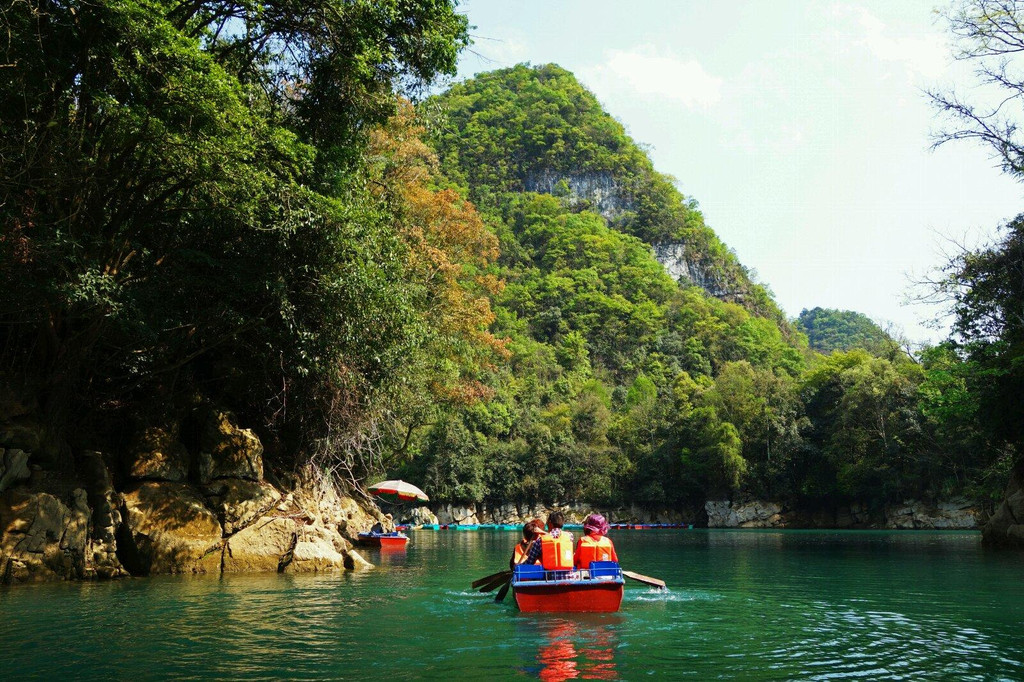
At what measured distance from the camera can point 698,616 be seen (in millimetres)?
11094

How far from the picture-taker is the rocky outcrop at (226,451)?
56.7 feet

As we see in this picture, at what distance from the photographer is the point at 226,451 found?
17.6 meters

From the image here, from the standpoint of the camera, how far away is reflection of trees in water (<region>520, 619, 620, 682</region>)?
23.6ft

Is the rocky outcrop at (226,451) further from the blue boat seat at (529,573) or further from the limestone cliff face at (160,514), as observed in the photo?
the blue boat seat at (529,573)

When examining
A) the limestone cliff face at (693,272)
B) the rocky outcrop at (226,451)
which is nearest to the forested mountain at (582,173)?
the limestone cliff face at (693,272)

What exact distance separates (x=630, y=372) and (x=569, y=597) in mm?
82155

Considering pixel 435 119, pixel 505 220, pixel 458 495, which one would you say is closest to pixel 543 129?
pixel 505 220

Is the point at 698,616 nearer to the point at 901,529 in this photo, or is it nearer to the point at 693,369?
the point at 901,529

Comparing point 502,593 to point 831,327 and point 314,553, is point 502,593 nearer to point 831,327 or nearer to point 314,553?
point 314,553

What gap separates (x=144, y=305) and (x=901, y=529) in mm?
54706

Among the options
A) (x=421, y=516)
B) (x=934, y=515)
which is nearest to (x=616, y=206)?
(x=421, y=516)

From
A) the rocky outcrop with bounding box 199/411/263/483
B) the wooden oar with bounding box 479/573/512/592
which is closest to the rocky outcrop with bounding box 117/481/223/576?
the rocky outcrop with bounding box 199/411/263/483

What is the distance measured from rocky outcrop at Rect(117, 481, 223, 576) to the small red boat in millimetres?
11871

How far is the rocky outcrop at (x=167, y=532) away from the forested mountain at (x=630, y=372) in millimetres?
9437
